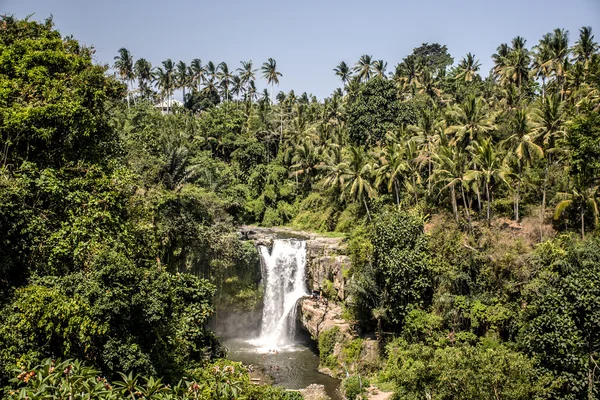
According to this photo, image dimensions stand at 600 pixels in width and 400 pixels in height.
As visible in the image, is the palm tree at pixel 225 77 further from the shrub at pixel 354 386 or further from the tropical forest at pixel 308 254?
the shrub at pixel 354 386

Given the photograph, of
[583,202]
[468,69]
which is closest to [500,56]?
[468,69]

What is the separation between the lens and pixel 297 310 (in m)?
34.5

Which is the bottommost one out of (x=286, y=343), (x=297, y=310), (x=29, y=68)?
(x=286, y=343)

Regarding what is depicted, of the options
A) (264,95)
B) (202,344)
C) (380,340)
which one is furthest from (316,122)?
(202,344)

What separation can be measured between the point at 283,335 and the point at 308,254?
633 cm

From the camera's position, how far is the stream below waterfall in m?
28.6

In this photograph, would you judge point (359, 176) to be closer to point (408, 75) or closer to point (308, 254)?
point (308, 254)

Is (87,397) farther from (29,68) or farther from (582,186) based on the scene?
(582,186)

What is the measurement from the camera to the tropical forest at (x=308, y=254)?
15889 mm

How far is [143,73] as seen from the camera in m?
79.5

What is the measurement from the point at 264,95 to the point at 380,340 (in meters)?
59.8

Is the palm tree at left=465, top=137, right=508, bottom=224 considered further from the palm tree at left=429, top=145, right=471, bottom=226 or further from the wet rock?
the wet rock

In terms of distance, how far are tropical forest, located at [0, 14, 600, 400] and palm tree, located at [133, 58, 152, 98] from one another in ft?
95.5

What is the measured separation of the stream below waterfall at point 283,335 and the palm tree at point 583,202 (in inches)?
662
